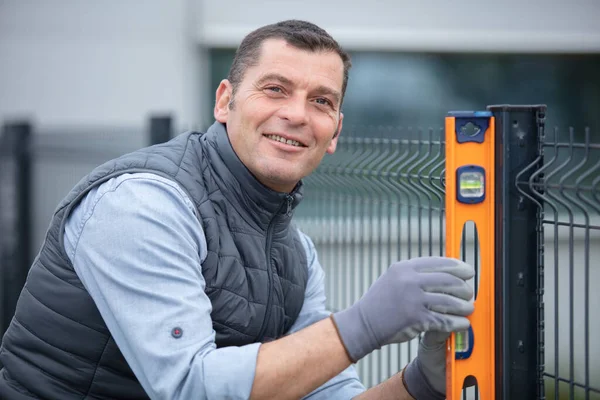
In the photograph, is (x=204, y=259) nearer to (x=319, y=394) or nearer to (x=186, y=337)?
(x=186, y=337)

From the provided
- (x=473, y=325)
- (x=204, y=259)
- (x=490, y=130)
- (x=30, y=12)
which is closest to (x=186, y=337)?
(x=204, y=259)

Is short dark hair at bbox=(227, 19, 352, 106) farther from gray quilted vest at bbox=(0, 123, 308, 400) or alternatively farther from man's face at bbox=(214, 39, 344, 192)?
gray quilted vest at bbox=(0, 123, 308, 400)

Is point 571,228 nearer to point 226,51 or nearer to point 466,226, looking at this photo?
point 466,226

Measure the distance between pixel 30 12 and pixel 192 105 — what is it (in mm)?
1570

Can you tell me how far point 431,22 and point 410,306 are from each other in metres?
5.67

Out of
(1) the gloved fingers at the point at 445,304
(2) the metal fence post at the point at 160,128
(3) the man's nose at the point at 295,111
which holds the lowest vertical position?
(1) the gloved fingers at the point at 445,304

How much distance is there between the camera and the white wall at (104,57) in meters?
7.42

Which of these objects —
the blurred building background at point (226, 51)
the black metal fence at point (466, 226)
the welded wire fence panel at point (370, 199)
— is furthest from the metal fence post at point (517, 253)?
the blurred building background at point (226, 51)

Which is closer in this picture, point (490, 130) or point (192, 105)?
point (490, 130)

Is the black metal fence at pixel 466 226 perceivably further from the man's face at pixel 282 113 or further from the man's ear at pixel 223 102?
the man's ear at pixel 223 102

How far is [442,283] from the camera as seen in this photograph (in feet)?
7.41

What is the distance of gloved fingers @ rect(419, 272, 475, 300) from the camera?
7.39ft

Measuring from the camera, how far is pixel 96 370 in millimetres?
2564

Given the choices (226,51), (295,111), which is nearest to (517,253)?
(295,111)
